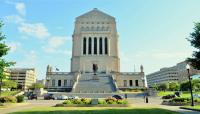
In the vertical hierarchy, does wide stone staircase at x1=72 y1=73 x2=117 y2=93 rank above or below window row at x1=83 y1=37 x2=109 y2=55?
below

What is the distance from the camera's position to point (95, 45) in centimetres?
9731

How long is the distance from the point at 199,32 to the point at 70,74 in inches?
2502

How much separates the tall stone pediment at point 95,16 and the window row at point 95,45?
8.99 meters

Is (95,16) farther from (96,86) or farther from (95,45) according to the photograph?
(96,86)

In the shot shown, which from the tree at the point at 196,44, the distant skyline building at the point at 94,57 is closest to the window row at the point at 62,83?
the distant skyline building at the point at 94,57

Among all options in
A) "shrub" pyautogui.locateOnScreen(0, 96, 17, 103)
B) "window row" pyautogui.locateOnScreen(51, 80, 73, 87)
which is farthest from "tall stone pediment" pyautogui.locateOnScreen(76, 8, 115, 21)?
"shrub" pyautogui.locateOnScreen(0, 96, 17, 103)

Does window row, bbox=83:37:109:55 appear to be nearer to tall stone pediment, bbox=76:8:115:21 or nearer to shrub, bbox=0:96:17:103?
tall stone pediment, bbox=76:8:115:21

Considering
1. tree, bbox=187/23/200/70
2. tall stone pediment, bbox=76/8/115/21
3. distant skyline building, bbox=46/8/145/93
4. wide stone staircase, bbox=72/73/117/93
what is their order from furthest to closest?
tall stone pediment, bbox=76/8/115/21 < distant skyline building, bbox=46/8/145/93 < wide stone staircase, bbox=72/73/117/93 < tree, bbox=187/23/200/70

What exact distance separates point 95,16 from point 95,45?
41.6ft

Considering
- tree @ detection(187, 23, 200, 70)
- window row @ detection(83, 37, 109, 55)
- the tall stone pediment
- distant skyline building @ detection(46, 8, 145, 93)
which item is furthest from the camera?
the tall stone pediment

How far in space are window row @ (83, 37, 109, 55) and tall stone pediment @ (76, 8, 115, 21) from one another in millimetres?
8991

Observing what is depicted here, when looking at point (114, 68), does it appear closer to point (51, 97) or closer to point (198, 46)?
point (51, 97)

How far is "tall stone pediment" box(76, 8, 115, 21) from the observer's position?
99.9 meters

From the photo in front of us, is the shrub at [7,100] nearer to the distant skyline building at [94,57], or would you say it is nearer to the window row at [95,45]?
the distant skyline building at [94,57]
